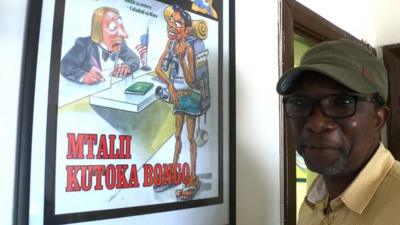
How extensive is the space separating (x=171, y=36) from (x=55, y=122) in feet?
1.10

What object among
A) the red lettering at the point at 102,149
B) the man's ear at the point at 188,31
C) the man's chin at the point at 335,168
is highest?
the man's ear at the point at 188,31

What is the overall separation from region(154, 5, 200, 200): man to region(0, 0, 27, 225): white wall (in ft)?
0.96

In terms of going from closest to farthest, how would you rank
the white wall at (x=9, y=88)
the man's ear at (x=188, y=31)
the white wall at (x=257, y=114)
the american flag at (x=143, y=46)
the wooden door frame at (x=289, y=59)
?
the white wall at (x=9, y=88) → the american flag at (x=143, y=46) → the man's ear at (x=188, y=31) → the white wall at (x=257, y=114) → the wooden door frame at (x=289, y=59)

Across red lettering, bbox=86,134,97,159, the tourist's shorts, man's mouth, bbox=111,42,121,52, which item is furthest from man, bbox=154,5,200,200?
red lettering, bbox=86,134,97,159

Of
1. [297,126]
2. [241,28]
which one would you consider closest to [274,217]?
[297,126]

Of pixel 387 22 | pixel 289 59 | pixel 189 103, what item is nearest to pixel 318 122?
pixel 189 103

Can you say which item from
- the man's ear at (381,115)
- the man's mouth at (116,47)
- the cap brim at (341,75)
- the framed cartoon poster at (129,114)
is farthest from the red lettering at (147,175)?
the man's ear at (381,115)

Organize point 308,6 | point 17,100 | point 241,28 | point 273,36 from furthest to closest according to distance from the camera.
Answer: point 308,6 < point 273,36 < point 241,28 < point 17,100

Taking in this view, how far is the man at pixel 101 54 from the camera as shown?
69cm

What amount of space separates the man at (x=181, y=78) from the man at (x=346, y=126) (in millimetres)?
227

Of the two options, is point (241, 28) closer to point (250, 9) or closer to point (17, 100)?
point (250, 9)

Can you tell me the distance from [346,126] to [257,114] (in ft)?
1.30

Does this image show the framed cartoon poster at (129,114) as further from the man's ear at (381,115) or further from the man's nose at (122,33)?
the man's ear at (381,115)

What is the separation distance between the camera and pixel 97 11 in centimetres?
73
